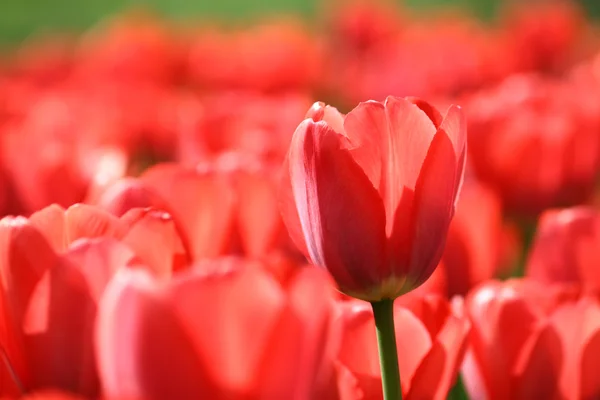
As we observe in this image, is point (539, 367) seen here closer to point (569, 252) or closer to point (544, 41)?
point (569, 252)

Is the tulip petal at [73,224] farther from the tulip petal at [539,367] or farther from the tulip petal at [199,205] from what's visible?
the tulip petal at [539,367]

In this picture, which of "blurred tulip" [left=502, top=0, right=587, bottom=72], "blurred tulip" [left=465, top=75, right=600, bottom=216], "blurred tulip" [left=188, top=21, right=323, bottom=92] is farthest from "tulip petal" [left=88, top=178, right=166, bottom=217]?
"blurred tulip" [left=502, top=0, right=587, bottom=72]

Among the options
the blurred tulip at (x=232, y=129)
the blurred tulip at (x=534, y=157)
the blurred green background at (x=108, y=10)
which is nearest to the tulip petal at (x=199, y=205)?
the blurred tulip at (x=232, y=129)

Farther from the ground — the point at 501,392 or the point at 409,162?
the point at 409,162

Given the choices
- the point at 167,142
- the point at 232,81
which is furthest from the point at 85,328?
the point at 232,81

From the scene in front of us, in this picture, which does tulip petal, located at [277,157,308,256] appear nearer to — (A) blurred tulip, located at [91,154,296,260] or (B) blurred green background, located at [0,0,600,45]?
(A) blurred tulip, located at [91,154,296,260]

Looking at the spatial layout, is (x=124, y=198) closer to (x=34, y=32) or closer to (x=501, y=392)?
(x=501, y=392)

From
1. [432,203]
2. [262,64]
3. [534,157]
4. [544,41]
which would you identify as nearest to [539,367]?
[432,203]
